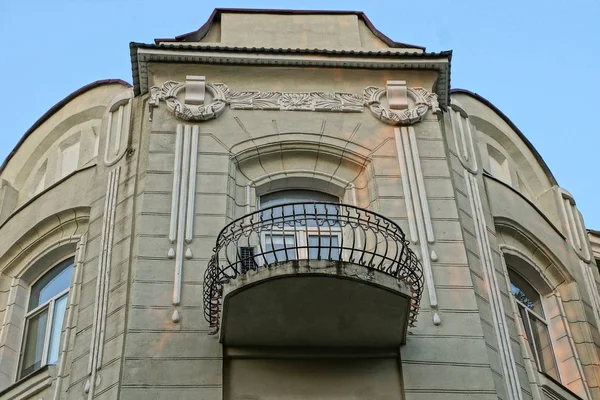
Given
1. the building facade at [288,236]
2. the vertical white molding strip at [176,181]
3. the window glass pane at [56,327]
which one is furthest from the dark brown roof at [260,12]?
the window glass pane at [56,327]

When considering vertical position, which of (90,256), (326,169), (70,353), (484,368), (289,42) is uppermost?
(289,42)

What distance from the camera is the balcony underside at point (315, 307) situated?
503 inches

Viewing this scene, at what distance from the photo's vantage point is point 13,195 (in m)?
20.0

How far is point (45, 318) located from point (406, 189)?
611 centimetres

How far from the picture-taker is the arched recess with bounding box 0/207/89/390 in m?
16.6

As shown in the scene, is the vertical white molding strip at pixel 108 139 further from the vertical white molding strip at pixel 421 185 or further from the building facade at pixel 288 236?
A: the vertical white molding strip at pixel 421 185

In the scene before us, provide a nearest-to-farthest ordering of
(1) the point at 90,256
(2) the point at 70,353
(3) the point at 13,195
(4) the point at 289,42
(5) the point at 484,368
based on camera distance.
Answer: (5) the point at 484,368, (2) the point at 70,353, (1) the point at 90,256, (4) the point at 289,42, (3) the point at 13,195

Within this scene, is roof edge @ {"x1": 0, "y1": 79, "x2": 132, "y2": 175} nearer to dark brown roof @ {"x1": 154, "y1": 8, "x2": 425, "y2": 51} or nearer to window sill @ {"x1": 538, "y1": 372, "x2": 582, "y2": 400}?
dark brown roof @ {"x1": 154, "y1": 8, "x2": 425, "y2": 51}

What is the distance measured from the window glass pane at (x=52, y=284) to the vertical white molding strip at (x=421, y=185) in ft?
19.2

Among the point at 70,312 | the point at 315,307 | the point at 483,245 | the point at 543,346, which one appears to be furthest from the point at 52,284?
the point at 543,346

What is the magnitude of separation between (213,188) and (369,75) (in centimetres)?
371

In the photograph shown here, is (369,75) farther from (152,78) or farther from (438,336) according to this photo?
(438,336)

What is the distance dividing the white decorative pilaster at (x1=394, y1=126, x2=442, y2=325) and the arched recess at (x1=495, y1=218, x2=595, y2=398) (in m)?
2.07

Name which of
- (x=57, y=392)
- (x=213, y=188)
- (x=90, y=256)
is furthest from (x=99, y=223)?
(x=57, y=392)
